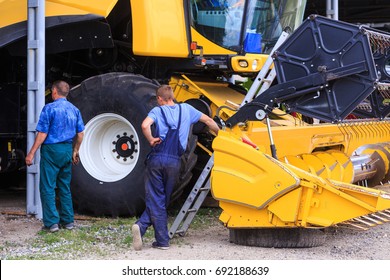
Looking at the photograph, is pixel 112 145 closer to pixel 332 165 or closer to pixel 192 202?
pixel 192 202

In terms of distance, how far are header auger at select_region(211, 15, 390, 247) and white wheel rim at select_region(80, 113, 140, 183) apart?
138 cm

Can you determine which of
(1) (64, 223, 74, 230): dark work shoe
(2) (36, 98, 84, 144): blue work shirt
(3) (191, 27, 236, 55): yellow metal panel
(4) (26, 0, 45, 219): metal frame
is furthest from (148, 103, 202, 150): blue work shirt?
(3) (191, 27, 236, 55): yellow metal panel

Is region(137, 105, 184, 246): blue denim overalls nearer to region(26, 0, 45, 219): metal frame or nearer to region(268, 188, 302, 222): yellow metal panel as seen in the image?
region(268, 188, 302, 222): yellow metal panel

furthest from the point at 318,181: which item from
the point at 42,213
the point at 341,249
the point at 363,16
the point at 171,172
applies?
the point at 363,16

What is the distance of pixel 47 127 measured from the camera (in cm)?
653

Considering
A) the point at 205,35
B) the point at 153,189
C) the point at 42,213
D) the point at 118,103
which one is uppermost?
the point at 205,35

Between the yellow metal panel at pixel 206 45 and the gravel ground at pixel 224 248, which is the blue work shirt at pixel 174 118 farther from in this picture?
the yellow metal panel at pixel 206 45

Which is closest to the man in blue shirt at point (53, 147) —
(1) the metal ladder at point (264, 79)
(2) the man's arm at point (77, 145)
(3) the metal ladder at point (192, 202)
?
(2) the man's arm at point (77, 145)

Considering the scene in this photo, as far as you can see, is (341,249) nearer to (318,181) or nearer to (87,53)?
(318,181)

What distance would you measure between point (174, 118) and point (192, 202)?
851mm

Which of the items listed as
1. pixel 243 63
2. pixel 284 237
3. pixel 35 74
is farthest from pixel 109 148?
pixel 284 237

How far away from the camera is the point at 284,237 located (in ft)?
19.5
